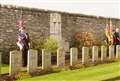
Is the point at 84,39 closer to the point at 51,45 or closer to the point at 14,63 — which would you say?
the point at 51,45

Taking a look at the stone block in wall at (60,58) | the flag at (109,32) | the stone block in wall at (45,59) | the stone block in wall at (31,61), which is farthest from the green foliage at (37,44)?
the flag at (109,32)

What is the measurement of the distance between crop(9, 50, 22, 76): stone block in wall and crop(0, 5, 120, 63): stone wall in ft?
14.1

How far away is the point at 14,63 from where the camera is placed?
1579 cm

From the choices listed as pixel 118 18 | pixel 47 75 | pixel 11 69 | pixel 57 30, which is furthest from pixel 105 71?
pixel 118 18

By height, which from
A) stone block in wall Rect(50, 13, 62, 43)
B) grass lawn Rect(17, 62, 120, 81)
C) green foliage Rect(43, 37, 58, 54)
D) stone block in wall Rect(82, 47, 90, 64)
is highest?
stone block in wall Rect(50, 13, 62, 43)

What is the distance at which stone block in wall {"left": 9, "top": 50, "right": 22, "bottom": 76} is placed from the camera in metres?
15.7

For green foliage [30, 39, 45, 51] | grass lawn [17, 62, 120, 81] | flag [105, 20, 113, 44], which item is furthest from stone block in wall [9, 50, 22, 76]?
flag [105, 20, 113, 44]

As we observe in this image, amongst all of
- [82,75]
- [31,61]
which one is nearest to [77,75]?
[82,75]

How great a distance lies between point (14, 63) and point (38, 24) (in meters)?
7.92

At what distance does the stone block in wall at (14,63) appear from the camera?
1566 centimetres

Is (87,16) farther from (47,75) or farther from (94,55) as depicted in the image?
(47,75)

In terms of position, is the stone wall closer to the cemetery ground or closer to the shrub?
the shrub

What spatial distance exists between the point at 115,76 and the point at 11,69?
160 inches

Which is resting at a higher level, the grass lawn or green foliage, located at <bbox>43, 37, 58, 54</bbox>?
green foliage, located at <bbox>43, 37, 58, 54</bbox>
